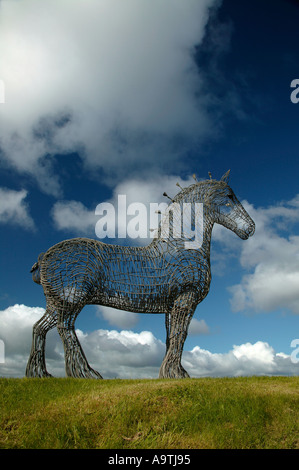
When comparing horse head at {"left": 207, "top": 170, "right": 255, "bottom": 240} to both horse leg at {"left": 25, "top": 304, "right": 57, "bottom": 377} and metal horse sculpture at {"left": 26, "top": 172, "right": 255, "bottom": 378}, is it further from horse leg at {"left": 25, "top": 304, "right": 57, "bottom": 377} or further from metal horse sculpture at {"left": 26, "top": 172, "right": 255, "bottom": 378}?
horse leg at {"left": 25, "top": 304, "right": 57, "bottom": 377}

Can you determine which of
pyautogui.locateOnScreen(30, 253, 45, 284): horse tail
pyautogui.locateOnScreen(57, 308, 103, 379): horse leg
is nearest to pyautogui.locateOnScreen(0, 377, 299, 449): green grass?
pyautogui.locateOnScreen(57, 308, 103, 379): horse leg

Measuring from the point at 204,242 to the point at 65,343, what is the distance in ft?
17.9

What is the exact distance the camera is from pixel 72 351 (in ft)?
35.0

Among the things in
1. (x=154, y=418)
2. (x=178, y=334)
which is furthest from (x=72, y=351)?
(x=154, y=418)

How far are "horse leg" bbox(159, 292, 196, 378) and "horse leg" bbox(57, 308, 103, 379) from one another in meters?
2.06

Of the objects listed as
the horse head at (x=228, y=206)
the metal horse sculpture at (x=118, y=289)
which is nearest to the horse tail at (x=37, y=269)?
the metal horse sculpture at (x=118, y=289)

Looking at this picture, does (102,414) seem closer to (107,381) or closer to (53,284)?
(107,381)

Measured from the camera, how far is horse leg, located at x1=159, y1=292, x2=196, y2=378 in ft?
36.0

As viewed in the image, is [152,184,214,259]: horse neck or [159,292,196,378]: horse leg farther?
[152,184,214,259]: horse neck

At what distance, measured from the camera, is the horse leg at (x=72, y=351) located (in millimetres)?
10539

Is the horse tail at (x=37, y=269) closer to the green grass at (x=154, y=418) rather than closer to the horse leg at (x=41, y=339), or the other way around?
the horse leg at (x=41, y=339)
